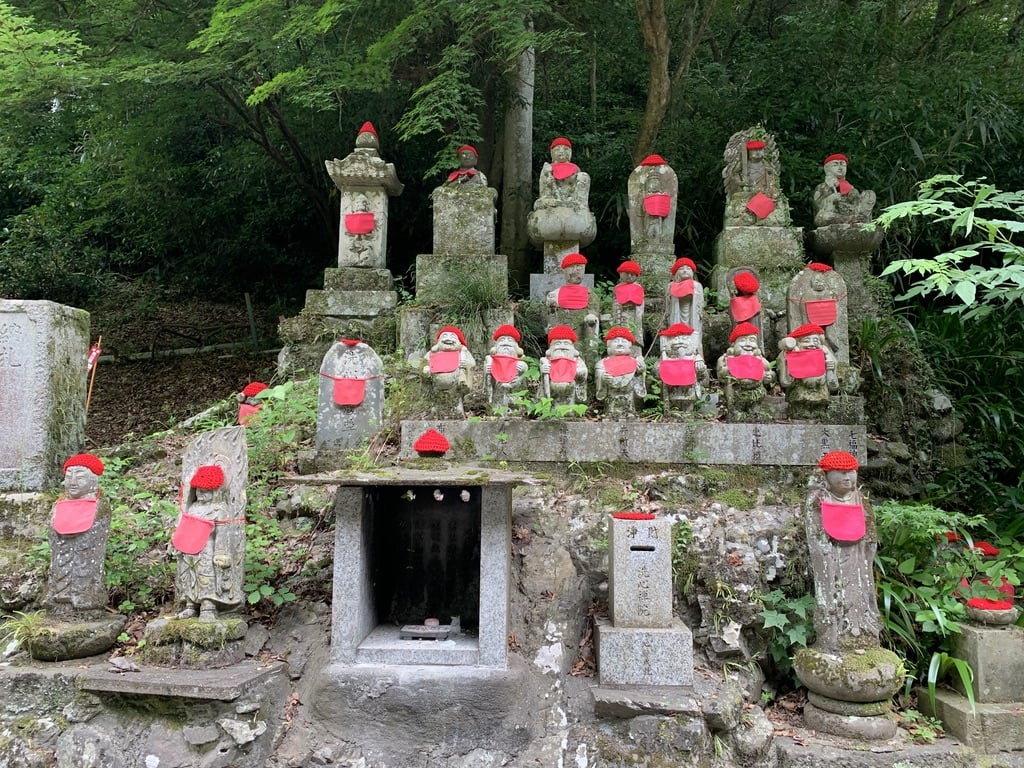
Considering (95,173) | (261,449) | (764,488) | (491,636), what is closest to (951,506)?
(764,488)

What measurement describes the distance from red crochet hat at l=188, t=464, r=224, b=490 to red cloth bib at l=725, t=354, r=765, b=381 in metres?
3.77

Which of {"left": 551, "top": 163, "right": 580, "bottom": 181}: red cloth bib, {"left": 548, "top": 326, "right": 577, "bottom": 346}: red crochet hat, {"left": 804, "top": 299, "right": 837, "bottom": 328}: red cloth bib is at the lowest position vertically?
{"left": 548, "top": 326, "right": 577, "bottom": 346}: red crochet hat

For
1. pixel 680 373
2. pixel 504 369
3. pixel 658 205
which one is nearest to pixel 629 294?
pixel 680 373

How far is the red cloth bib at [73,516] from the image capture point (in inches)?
175

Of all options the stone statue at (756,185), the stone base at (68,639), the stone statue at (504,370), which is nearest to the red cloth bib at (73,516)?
the stone base at (68,639)

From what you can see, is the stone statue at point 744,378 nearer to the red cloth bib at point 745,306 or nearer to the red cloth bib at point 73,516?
the red cloth bib at point 745,306

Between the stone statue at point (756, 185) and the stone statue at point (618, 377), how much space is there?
324 centimetres

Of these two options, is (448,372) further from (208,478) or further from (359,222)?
(359,222)

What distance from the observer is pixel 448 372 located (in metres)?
5.68

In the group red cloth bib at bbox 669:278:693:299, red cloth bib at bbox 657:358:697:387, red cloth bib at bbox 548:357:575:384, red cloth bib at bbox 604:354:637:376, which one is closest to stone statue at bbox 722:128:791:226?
red cloth bib at bbox 669:278:693:299

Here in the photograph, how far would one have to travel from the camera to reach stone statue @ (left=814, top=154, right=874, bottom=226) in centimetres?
810

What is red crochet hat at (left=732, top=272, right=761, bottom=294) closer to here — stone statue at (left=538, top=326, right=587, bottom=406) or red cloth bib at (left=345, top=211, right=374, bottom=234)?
stone statue at (left=538, top=326, right=587, bottom=406)

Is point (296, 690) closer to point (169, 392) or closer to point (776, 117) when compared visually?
point (169, 392)

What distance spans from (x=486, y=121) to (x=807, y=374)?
276 inches
